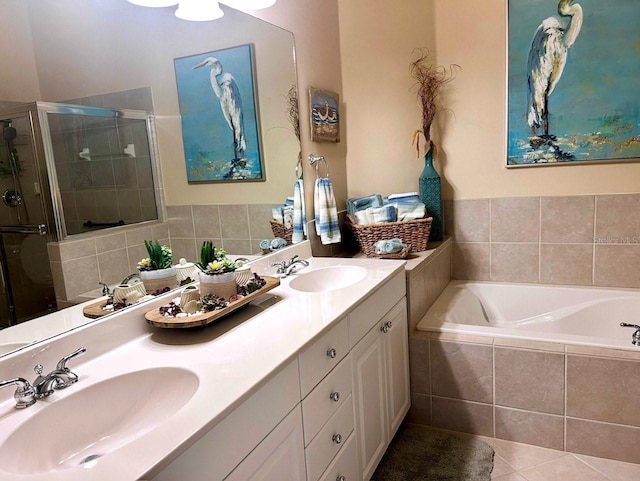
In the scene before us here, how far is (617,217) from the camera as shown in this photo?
260 centimetres

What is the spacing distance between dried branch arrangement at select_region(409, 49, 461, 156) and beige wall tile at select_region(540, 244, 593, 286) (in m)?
0.97

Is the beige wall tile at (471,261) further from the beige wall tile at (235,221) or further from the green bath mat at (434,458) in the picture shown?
the beige wall tile at (235,221)

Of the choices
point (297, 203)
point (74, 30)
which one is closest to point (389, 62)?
point (297, 203)

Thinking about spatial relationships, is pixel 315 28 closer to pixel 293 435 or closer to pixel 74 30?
pixel 74 30

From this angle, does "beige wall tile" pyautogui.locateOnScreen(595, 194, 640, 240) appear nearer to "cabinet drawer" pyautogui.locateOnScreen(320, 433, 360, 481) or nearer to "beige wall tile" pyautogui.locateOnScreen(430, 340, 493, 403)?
"beige wall tile" pyautogui.locateOnScreen(430, 340, 493, 403)

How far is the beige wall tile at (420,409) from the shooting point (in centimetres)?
230

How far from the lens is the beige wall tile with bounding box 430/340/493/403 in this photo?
215 cm

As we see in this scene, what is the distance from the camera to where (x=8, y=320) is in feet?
3.62

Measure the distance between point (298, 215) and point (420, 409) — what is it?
3.74 ft

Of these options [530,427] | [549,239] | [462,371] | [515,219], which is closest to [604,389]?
[530,427]

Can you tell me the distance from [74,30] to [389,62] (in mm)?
2057

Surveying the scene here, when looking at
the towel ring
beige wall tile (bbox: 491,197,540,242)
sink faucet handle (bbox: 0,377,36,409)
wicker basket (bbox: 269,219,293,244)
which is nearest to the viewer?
sink faucet handle (bbox: 0,377,36,409)

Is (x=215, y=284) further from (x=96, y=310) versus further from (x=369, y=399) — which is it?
(x=369, y=399)

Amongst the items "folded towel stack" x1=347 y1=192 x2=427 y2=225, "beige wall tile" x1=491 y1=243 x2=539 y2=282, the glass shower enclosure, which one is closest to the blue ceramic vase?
"folded towel stack" x1=347 y1=192 x2=427 y2=225
